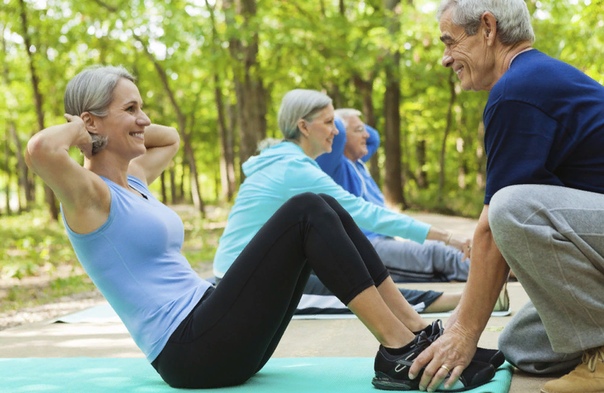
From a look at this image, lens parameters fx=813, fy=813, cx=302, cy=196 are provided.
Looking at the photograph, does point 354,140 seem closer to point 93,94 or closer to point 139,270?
point 93,94

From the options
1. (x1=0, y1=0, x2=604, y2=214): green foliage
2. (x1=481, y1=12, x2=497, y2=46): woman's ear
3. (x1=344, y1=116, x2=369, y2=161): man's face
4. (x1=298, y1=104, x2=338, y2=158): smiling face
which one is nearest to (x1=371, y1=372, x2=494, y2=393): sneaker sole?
(x1=481, y1=12, x2=497, y2=46): woman's ear

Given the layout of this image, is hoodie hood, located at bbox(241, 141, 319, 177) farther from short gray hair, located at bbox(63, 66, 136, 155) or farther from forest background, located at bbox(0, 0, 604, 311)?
forest background, located at bbox(0, 0, 604, 311)

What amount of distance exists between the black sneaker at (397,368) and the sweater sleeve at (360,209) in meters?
1.89

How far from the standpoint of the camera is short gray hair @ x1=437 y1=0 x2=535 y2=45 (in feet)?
10.5

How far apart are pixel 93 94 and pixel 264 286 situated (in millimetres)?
1083

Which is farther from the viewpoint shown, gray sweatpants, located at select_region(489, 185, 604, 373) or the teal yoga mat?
the teal yoga mat

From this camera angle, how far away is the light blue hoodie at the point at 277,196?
519cm

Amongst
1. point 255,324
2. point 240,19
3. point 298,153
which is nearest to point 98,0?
point 240,19

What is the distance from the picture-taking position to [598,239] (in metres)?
2.94

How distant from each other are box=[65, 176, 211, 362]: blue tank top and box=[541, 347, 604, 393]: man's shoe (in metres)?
1.41

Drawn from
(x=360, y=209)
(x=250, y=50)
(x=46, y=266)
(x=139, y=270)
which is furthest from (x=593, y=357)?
(x=250, y=50)

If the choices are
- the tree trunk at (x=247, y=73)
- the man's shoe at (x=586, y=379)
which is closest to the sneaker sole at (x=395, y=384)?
the man's shoe at (x=586, y=379)

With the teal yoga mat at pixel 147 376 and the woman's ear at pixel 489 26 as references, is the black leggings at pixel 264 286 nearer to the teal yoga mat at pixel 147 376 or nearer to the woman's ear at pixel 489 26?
the teal yoga mat at pixel 147 376

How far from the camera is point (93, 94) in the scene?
3.36 m
